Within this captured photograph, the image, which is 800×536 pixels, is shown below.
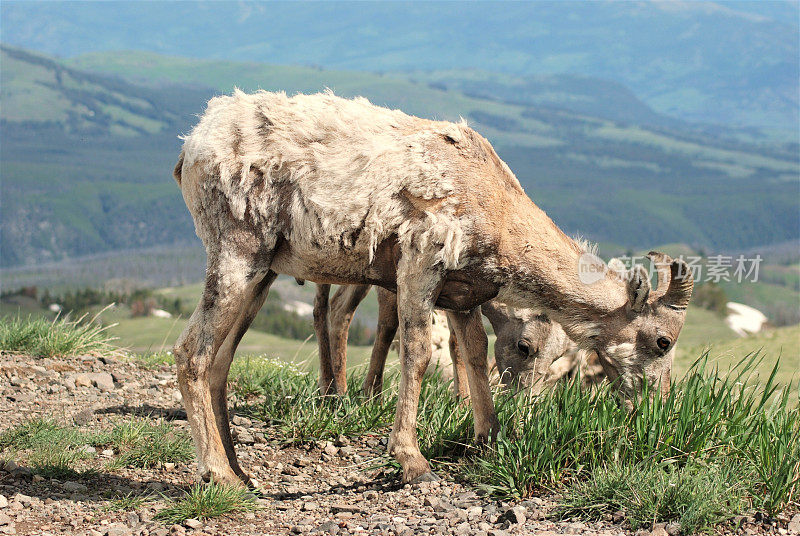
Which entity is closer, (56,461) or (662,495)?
(662,495)

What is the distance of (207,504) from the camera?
638 centimetres

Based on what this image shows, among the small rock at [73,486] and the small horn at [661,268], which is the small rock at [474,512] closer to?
the small horn at [661,268]

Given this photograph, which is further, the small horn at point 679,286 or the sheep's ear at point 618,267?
the sheep's ear at point 618,267

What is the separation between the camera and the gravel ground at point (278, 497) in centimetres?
605

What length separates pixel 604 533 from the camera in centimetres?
583

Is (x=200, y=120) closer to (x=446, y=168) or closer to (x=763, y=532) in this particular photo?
(x=446, y=168)

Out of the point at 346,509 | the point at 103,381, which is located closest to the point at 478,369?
the point at 346,509

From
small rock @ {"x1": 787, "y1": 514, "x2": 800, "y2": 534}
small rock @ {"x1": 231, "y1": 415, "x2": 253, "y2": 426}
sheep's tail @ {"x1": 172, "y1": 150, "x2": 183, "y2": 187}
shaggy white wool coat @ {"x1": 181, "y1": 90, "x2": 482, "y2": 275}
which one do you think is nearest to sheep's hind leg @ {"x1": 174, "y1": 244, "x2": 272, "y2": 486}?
shaggy white wool coat @ {"x1": 181, "y1": 90, "x2": 482, "y2": 275}

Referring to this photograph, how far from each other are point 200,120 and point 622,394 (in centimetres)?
415

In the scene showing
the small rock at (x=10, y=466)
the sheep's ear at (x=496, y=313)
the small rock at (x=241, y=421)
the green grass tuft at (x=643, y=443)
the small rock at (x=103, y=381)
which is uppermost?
the sheep's ear at (x=496, y=313)

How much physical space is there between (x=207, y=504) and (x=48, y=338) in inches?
209

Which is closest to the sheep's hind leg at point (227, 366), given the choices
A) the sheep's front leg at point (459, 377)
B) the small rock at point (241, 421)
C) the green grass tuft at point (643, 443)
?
the small rock at point (241, 421)

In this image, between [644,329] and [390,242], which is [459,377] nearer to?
[644,329]

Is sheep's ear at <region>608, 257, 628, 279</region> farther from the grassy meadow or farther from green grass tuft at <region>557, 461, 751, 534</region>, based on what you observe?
green grass tuft at <region>557, 461, 751, 534</region>
